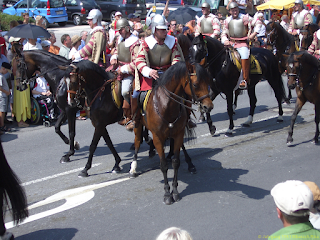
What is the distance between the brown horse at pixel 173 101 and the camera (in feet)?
16.9

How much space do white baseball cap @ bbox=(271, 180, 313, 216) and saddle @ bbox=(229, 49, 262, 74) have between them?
6.90 meters

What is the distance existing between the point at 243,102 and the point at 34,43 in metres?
6.68

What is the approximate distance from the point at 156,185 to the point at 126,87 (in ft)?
6.14

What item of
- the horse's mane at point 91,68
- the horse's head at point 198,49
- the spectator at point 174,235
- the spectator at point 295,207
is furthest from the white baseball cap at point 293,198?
the horse's head at point 198,49

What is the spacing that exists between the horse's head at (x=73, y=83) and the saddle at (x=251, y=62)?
4162 millimetres

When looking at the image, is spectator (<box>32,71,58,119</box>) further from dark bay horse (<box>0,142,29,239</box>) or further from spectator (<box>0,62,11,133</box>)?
dark bay horse (<box>0,142,29,239</box>)

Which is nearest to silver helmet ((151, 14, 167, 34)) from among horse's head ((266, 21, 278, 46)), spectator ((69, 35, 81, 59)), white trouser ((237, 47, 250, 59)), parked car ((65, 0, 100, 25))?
white trouser ((237, 47, 250, 59))

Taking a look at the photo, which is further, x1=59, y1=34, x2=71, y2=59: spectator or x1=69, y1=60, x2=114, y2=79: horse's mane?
x1=59, y1=34, x2=71, y2=59: spectator

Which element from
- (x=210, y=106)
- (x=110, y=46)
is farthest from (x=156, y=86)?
(x=110, y=46)

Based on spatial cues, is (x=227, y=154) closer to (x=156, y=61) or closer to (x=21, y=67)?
(x=156, y=61)

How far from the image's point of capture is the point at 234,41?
9.66 metres

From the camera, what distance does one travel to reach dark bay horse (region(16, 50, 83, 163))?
7742mm

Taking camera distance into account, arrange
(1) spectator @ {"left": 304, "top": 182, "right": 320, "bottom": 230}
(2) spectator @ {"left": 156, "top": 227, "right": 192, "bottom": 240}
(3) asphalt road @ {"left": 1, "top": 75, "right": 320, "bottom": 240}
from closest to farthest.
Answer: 1. (2) spectator @ {"left": 156, "top": 227, "right": 192, "bottom": 240}
2. (1) spectator @ {"left": 304, "top": 182, "right": 320, "bottom": 230}
3. (3) asphalt road @ {"left": 1, "top": 75, "right": 320, "bottom": 240}

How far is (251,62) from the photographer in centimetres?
973
